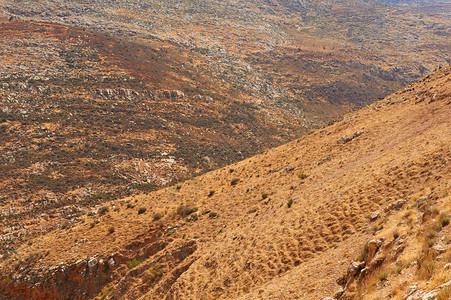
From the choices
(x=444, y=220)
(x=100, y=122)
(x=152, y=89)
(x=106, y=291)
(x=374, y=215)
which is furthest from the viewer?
(x=152, y=89)

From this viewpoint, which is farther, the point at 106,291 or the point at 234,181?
the point at 234,181

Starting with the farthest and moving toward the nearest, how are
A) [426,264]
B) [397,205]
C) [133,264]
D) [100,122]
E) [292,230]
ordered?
[100,122] → [133,264] → [292,230] → [397,205] → [426,264]

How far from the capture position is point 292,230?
43.5 ft

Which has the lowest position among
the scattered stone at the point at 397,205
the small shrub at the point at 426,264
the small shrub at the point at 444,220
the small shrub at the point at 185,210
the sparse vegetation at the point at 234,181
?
the small shrub at the point at 185,210

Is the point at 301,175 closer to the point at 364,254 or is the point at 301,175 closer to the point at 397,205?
the point at 397,205

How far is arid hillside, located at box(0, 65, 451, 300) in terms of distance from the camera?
311 inches

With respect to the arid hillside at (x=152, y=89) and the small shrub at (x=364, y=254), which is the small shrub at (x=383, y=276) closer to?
the small shrub at (x=364, y=254)

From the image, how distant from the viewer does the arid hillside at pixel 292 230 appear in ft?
25.9

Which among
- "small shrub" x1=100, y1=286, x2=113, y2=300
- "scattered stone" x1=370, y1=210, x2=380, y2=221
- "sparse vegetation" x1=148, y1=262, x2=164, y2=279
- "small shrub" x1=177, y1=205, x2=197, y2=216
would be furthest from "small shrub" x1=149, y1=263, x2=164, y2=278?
"scattered stone" x1=370, y1=210, x2=380, y2=221

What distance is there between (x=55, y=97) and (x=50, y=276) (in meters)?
36.9

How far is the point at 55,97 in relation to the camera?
4772 cm

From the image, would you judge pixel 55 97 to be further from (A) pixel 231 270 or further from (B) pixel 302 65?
(B) pixel 302 65

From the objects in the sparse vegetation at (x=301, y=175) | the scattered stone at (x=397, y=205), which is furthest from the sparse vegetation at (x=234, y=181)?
the scattered stone at (x=397, y=205)

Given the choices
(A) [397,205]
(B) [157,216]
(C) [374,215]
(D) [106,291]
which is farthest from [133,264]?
(A) [397,205]
